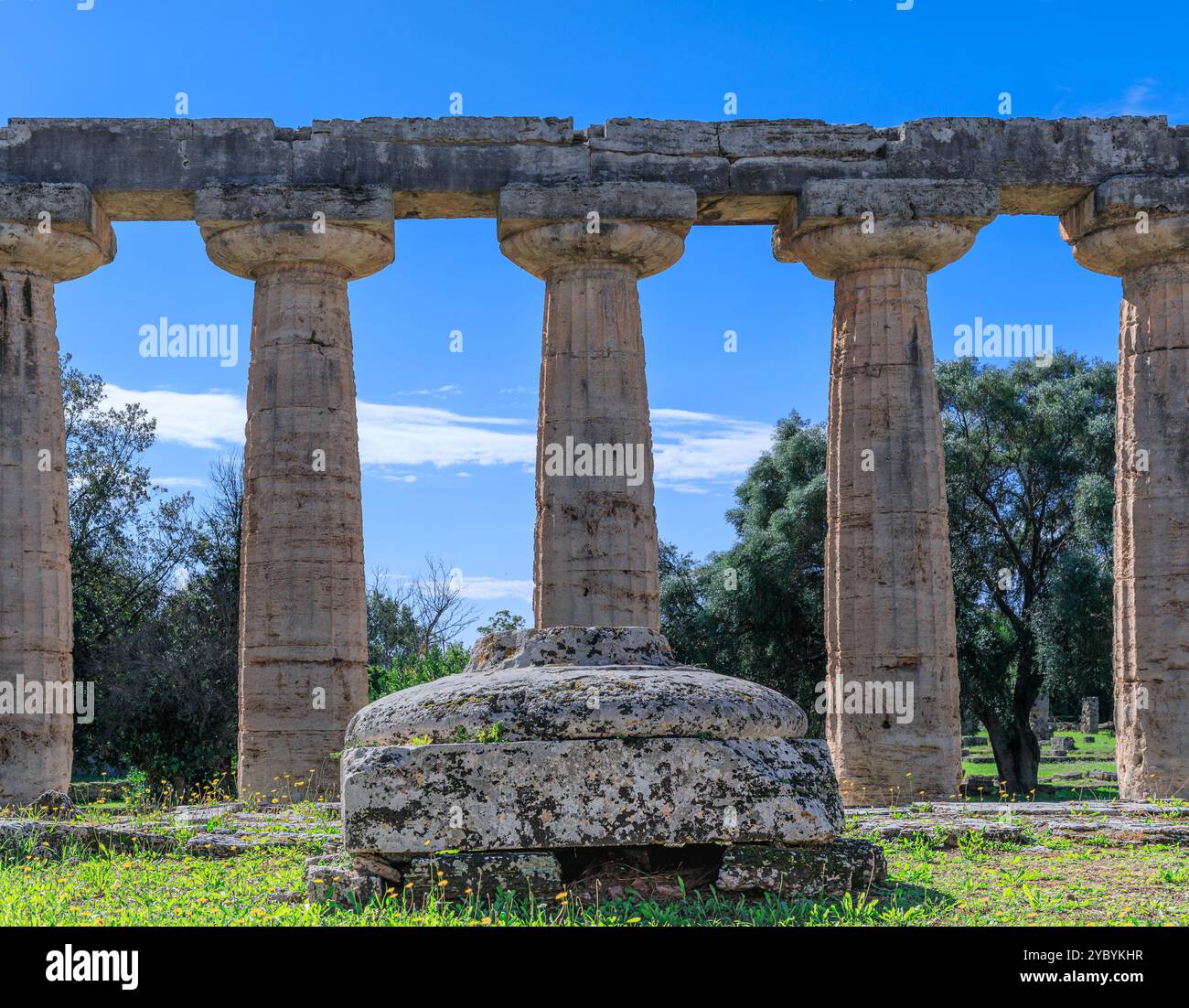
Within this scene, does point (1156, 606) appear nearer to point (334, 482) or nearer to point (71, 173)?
point (334, 482)

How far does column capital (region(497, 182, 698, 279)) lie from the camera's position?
18.1 m

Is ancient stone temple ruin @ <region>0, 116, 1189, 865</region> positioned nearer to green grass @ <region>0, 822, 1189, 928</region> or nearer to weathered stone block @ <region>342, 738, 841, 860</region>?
green grass @ <region>0, 822, 1189, 928</region>

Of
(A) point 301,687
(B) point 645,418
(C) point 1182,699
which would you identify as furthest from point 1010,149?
(A) point 301,687

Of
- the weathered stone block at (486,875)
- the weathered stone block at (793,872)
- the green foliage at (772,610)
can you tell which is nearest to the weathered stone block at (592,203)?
the weathered stone block at (793,872)

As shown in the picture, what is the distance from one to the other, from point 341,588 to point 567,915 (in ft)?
36.4

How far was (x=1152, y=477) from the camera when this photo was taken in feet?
60.9

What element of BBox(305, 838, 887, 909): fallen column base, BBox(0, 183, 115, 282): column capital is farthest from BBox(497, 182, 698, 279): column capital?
BBox(305, 838, 887, 909): fallen column base

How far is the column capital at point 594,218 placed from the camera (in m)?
18.1

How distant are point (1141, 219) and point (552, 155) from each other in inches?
299

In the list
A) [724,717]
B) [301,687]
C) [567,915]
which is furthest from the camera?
[301,687]

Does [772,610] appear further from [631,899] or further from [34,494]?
[631,899]

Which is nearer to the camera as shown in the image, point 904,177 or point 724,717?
point 724,717

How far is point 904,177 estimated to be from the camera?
18469 millimetres

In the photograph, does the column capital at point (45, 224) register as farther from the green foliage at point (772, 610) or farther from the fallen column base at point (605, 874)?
the green foliage at point (772, 610)
